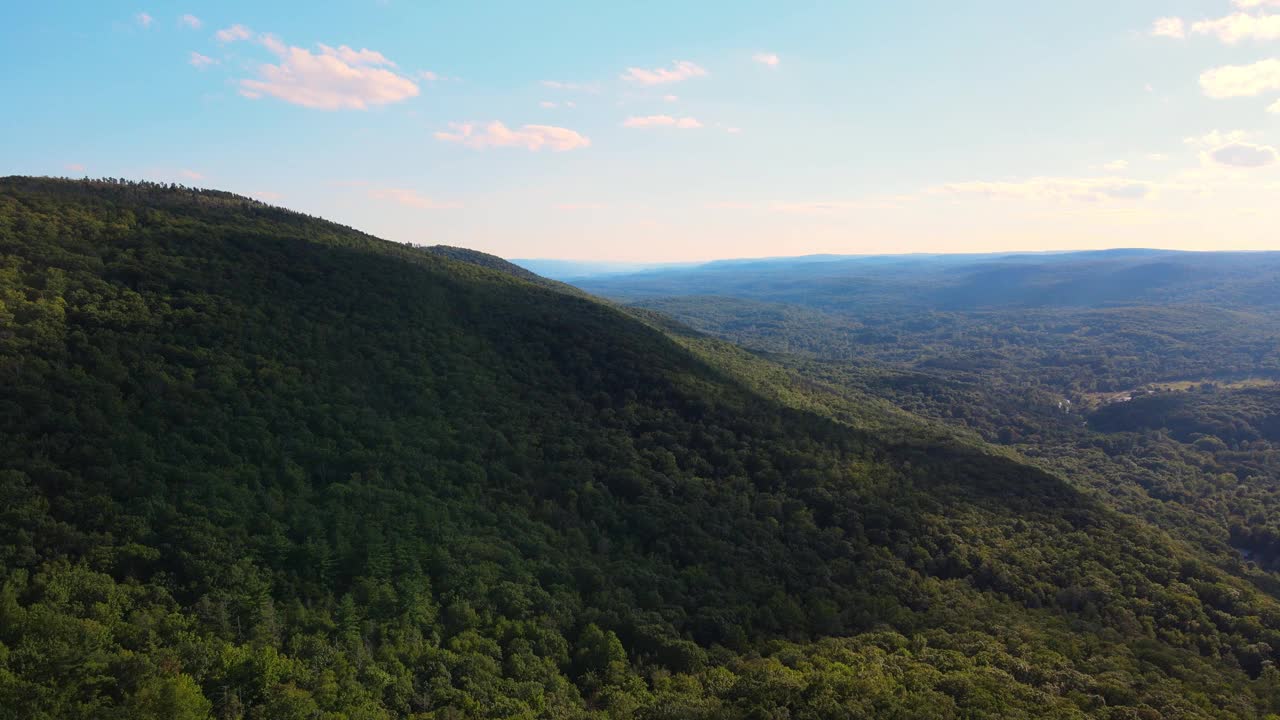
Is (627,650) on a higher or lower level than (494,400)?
lower

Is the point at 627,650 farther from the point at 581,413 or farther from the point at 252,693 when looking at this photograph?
the point at 581,413

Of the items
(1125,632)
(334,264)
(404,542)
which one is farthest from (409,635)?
(334,264)

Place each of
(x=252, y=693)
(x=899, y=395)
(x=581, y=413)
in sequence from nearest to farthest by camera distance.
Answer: (x=252, y=693) → (x=581, y=413) → (x=899, y=395)

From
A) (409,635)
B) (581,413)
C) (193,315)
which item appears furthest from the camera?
(581,413)

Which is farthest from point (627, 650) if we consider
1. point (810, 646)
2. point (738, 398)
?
point (738, 398)

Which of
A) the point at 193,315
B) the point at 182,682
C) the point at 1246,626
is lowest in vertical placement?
the point at 1246,626

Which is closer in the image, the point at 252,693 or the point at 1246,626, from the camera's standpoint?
the point at 252,693
